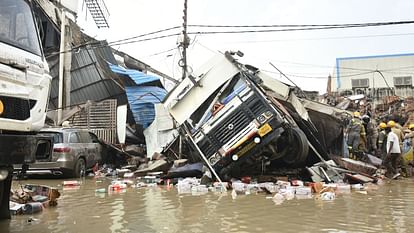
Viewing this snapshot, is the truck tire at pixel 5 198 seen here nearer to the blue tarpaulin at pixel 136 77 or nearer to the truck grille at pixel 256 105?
the truck grille at pixel 256 105

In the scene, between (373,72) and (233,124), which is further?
(373,72)

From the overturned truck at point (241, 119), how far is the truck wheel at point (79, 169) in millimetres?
4068

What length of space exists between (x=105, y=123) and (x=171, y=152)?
5642 mm

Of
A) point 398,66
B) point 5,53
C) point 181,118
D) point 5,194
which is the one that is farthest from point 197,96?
point 398,66

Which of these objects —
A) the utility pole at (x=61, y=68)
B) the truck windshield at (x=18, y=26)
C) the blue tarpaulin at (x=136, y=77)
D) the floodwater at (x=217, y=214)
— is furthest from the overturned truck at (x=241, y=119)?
the utility pole at (x=61, y=68)

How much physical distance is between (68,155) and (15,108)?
381 inches

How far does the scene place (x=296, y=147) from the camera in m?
11.8

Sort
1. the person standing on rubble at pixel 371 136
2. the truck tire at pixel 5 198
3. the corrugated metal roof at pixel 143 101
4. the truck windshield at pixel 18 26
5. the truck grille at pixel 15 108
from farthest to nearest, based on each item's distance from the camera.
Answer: the corrugated metal roof at pixel 143 101 → the person standing on rubble at pixel 371 136 → the truck tire at pixel 5 198 → the truck windshield at pixel 18 26 → the truck grille at pixel 15 108

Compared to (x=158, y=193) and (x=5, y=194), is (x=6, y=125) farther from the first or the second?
(x=158, y=193)

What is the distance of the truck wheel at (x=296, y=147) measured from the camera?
1160 centimetres

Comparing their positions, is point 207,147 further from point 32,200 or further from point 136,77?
point 136,77

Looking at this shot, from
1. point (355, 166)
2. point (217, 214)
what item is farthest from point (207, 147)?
point (355, 166)

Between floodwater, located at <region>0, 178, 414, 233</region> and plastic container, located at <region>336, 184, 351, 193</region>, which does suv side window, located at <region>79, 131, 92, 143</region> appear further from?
plastic container, located at <region>336, 184, 351, 193</region>

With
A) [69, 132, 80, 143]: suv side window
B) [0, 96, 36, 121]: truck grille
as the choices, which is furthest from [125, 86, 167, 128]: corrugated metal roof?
[0, 96, 36, 121]: truck grille
